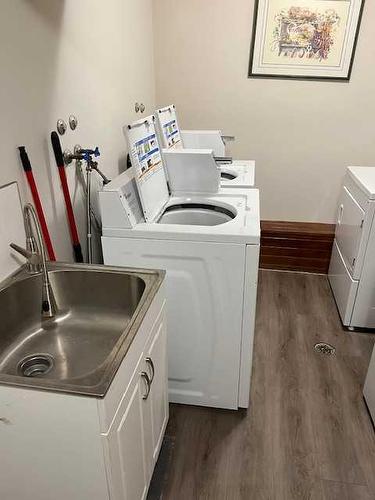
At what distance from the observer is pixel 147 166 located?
72.3 inches

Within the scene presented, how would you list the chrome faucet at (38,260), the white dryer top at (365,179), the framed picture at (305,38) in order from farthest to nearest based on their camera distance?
the framed picture at (305,38) < the white dryer top at (365,179) < the chrome faucet at (38,260)

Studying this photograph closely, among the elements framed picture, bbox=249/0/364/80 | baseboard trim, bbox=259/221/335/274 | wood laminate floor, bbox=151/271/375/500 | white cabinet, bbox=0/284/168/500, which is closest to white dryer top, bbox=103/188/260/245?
white cabinet, bbox=0/284/168/500

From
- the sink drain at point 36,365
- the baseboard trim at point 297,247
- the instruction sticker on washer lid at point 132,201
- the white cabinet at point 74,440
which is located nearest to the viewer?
the white cabinet at point 74,440

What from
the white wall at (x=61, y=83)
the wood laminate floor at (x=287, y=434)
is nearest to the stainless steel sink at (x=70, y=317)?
the white wall at (x=61, y=83)

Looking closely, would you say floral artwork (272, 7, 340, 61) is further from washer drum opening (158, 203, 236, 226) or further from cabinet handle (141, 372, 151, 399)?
cabinet handle (141, 372, 151, 399)

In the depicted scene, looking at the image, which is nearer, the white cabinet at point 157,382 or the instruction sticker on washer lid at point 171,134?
the white cabinet at point 157,382

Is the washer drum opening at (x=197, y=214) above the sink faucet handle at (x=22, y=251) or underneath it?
underneath

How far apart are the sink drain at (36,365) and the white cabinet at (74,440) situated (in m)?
0.26

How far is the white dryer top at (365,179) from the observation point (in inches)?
88.5

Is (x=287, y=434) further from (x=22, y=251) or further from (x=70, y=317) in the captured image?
(x=22, y=251)

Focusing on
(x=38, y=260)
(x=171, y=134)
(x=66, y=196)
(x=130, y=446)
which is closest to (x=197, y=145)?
(x=171, y=134)

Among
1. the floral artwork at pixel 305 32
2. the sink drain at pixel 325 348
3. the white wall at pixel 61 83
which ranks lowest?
the sink drain at pixel 325 348

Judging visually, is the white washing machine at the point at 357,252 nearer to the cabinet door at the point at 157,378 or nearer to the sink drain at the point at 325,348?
the sink drain at the point at 325,348

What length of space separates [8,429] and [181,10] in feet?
10.0
